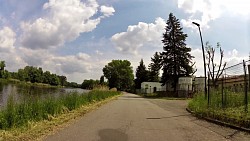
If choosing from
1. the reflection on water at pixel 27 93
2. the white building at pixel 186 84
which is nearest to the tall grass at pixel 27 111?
the reflection on water at pixel 27 93

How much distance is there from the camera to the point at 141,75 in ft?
421

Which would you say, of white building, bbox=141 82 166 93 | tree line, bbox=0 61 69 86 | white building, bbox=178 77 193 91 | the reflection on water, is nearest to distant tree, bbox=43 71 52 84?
tree line, bbox=0 61 69 86

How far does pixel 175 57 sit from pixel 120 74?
67220mm

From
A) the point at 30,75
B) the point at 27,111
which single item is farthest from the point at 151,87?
the point at 27,111

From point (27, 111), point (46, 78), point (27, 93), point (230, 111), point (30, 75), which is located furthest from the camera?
point (46, 78)

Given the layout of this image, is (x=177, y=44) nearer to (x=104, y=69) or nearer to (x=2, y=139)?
(x=2, y=139)

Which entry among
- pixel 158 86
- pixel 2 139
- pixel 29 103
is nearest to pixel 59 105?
pixel 29 103

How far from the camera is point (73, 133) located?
34.9ft

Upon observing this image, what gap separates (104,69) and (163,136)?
419 feet

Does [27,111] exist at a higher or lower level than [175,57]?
lower

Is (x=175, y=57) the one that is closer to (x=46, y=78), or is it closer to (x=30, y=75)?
(x=30, y=75)

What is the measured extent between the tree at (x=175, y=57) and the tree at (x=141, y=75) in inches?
2268

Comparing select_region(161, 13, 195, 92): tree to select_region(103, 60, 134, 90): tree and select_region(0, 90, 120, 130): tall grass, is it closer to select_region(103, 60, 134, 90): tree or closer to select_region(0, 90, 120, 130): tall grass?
select_region(0, 90, 120, 130): tall grass

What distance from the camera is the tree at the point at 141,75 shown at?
12703 centimetres
